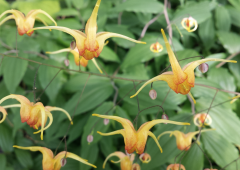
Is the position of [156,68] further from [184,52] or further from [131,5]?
[131,5]

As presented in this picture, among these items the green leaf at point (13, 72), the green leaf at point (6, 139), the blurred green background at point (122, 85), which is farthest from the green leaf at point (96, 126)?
the green leaf at point (6, 139)

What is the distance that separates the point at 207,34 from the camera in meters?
1.05

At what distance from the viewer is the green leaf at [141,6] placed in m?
0.91

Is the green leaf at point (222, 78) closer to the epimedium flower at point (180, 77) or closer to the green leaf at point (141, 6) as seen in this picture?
the green leaf at point (141, 6)

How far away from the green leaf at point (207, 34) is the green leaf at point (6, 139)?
1.11 metres

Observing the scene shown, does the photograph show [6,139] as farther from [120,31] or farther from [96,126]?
[120,31]

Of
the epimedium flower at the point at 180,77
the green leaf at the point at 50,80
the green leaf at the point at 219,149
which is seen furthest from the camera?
the green leaf at the point at 50,80

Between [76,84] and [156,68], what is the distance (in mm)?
424

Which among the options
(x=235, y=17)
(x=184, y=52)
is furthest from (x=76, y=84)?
(x=235, y=17)

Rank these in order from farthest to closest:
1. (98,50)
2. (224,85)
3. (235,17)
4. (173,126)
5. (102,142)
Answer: (235,17), (224,85), (102,142), (173,126), (98,50)

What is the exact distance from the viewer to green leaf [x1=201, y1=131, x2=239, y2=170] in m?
0.73

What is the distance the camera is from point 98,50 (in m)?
0.45

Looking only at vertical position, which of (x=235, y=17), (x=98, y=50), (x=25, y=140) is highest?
(x=235, y=17)

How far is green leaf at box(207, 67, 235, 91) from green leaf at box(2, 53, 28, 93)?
2.86ft
